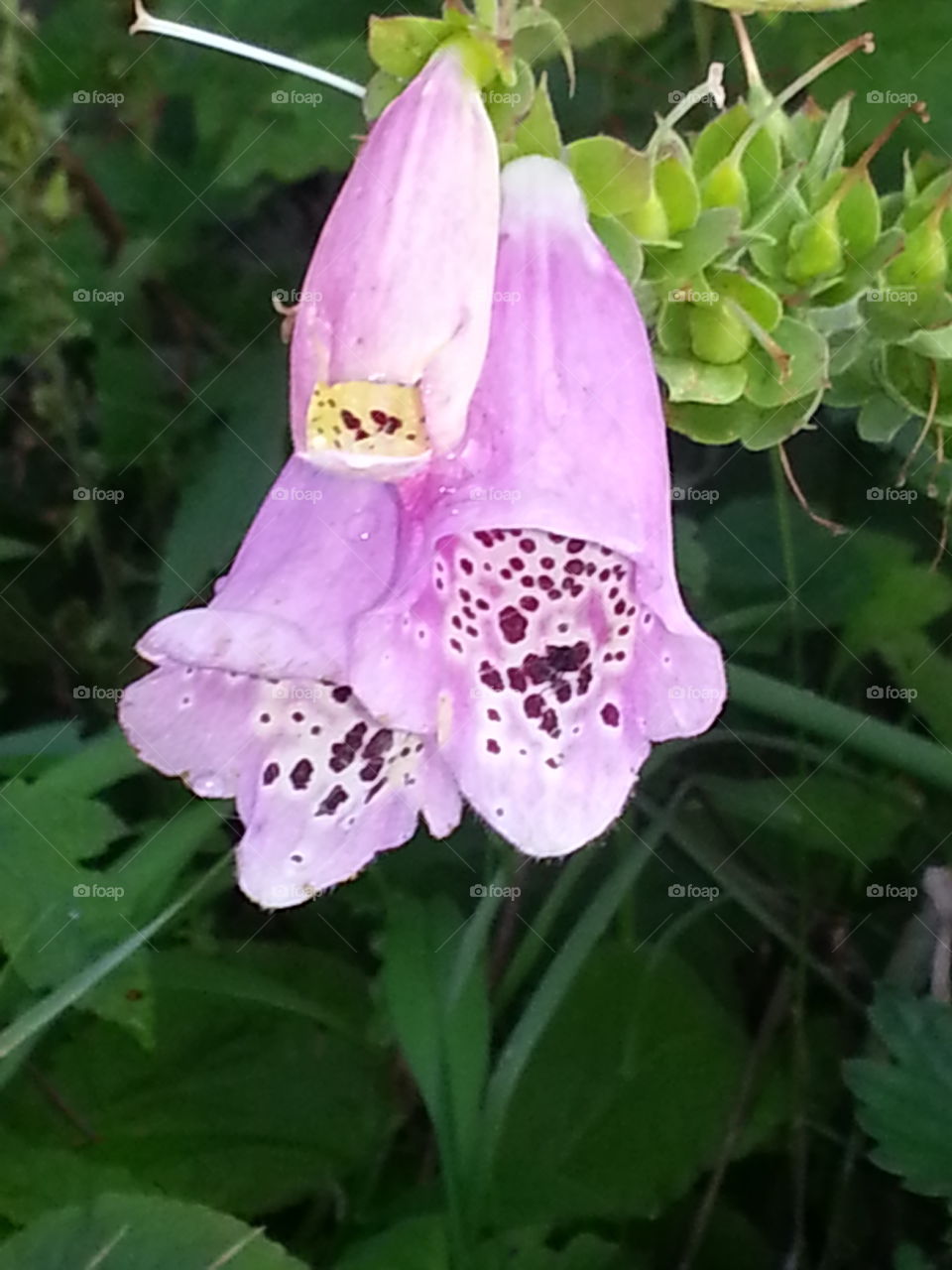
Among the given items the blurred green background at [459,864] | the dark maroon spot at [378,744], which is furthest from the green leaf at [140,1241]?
the dark maroon spot at [378,744]

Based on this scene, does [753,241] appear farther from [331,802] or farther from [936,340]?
[331,802]

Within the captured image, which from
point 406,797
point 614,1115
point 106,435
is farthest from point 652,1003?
point 106,435

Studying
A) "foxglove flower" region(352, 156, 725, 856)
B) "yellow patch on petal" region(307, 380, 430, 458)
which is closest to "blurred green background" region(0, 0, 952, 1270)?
"foxglove flower" region(352, 156, 725, 856)

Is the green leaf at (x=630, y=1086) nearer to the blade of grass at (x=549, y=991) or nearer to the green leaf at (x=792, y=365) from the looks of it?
the blade of grass at (x=549, y=991)

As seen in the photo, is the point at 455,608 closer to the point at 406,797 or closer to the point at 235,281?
the point at 406,797

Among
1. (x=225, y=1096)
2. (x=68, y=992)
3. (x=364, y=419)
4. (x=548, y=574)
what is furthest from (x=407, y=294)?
(x=225, y=1096)

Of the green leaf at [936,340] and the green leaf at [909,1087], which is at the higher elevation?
the green leaf at [936,340]
